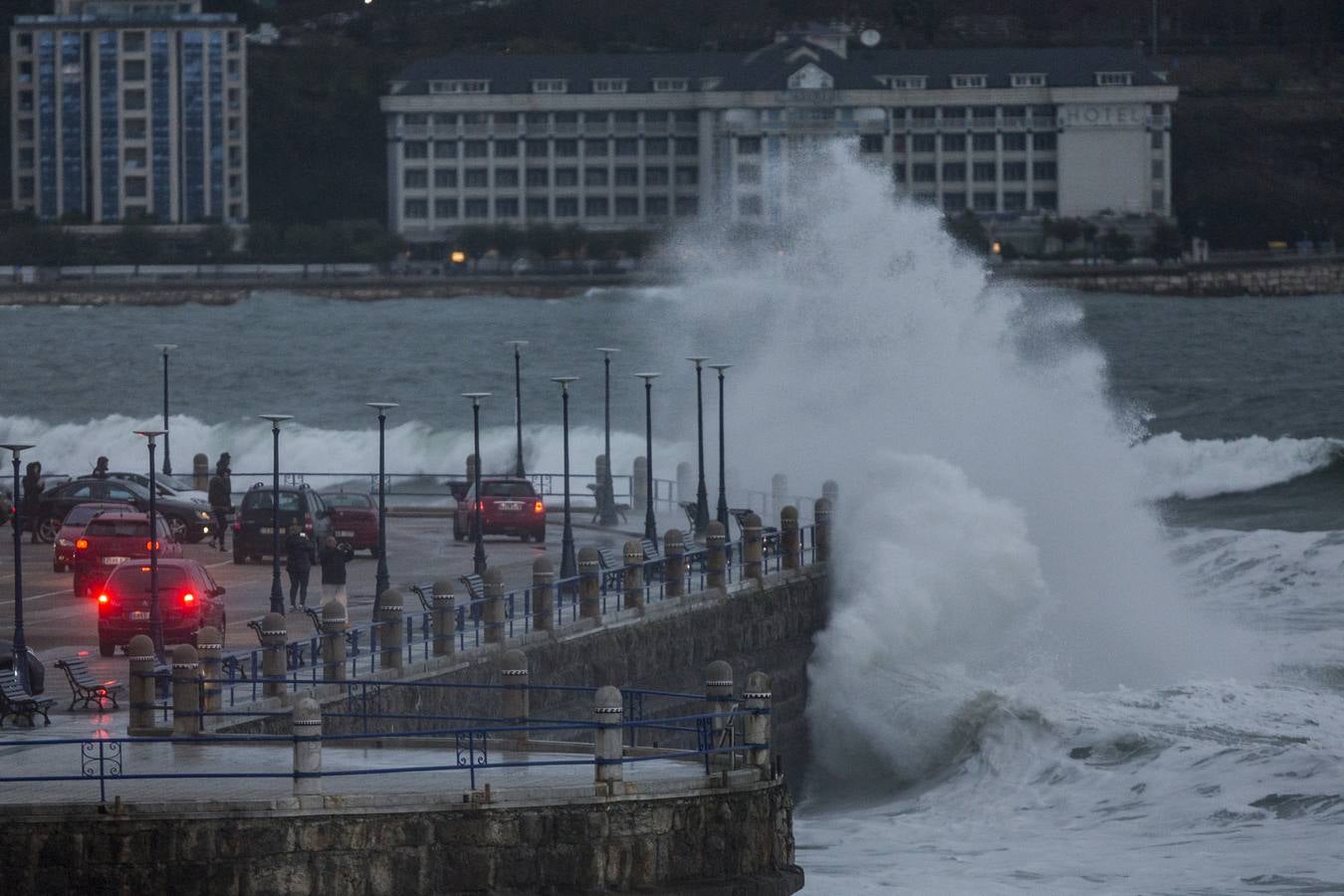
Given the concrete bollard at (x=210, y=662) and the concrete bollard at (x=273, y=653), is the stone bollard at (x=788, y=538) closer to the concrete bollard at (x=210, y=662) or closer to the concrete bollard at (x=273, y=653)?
the concrete bollard at (x=273, y=653)

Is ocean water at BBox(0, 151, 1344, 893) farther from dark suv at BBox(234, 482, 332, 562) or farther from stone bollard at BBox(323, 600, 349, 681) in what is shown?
dark suv at BBox(234, 482, 332, 562)

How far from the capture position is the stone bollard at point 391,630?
85.9 ft

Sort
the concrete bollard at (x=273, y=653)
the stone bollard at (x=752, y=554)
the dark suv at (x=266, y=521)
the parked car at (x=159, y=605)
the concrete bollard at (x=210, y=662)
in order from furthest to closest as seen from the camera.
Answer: the dark suv at (x=266, y=521) < the stone bollard at (x=752, y=554) < the parked car at (x=159, y=605) < the concrete bollard at (x=273, y=653) < the concrete bollard at (x=210, y=662)

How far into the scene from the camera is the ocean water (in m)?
28.6

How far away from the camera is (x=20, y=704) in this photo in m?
23.9

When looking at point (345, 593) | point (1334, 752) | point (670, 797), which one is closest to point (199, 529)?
point (345, 593)

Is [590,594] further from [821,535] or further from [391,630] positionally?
[821,535]

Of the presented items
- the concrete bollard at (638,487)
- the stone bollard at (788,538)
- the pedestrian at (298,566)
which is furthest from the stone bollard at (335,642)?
the concrete bollard at (638,487)

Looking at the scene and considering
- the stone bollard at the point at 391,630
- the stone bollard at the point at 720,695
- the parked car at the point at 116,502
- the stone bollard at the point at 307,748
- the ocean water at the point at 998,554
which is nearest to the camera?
the stone bollard at the point at 307,748

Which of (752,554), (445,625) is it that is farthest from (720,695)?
(752,554)

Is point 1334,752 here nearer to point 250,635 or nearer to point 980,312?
point 250,635

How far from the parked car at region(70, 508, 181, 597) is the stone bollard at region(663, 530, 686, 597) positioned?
783 centimetres

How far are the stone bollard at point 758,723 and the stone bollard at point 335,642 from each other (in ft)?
19.0

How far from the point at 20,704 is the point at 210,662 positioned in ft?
5.65
